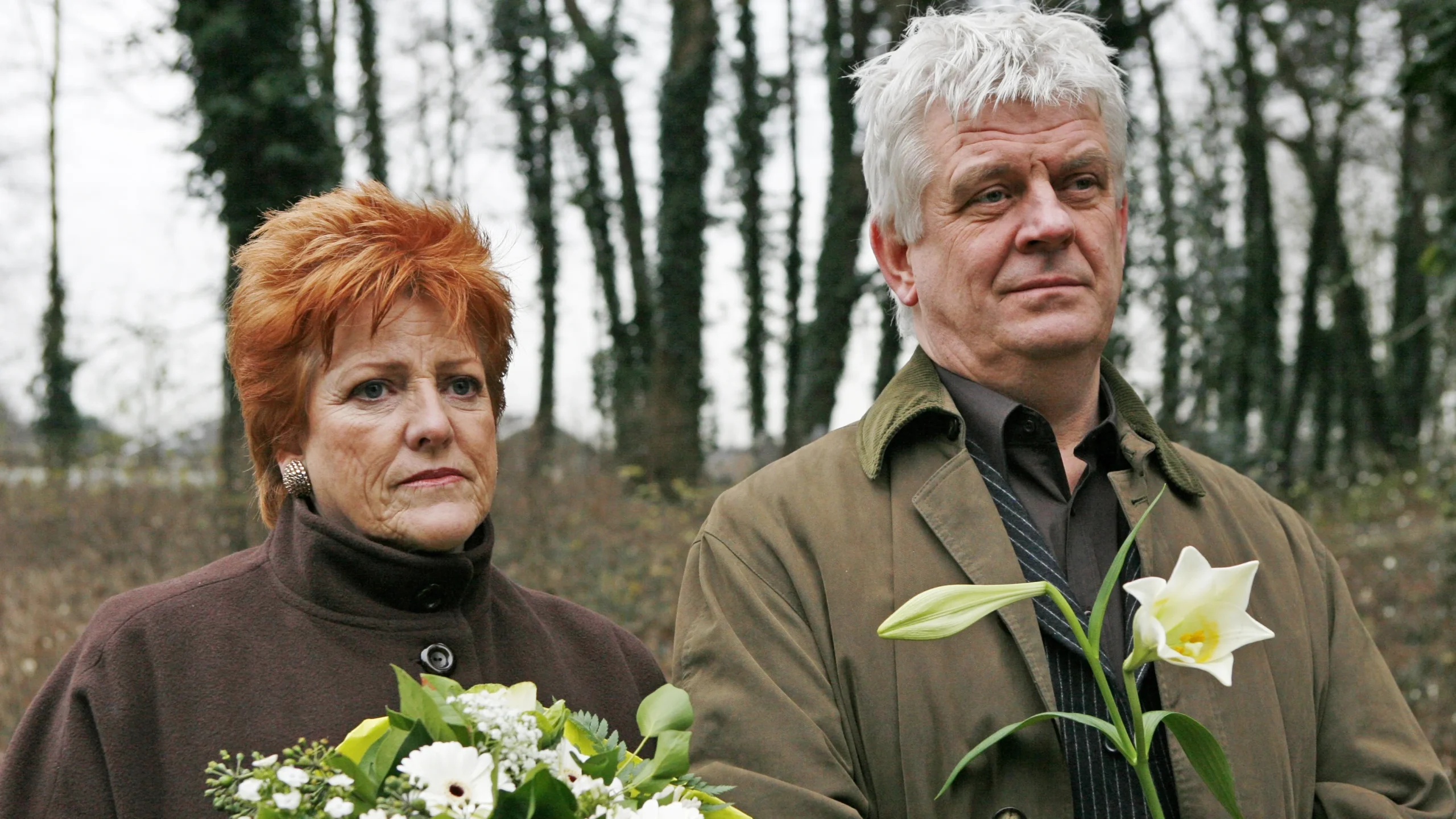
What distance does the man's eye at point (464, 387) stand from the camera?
2545mm

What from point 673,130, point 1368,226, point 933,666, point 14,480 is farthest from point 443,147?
point 933,666

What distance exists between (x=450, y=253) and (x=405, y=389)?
0.29 metres

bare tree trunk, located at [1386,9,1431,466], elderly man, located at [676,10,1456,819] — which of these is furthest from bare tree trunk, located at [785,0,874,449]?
elderly man, located at [676,10,1456,819]

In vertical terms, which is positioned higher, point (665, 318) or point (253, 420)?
point (253, 420)

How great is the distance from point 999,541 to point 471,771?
3.99 feet

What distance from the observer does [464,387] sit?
2562 mm

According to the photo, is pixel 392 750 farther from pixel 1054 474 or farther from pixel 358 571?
pixel 1054 474

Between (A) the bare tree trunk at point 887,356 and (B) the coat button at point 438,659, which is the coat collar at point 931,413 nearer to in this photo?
(B) the coat button at point 438,659

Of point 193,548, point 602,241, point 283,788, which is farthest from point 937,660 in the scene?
point 602,241

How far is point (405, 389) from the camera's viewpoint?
97.3 inches

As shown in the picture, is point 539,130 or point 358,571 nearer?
point 358,571

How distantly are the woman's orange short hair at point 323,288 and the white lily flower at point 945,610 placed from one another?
115cm

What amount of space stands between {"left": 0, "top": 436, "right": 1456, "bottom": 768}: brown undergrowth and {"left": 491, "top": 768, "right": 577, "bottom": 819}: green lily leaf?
500cm

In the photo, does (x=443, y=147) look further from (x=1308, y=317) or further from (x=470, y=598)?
(x=470, y=598)
